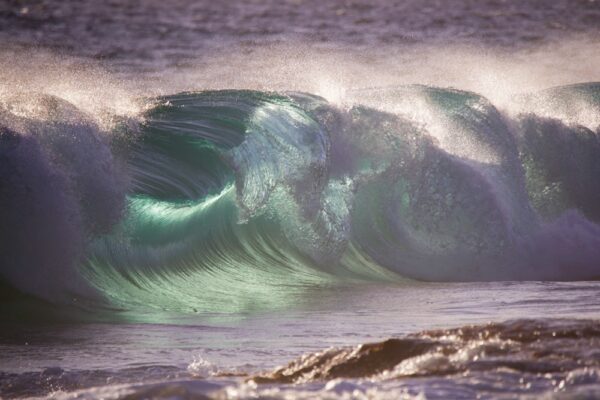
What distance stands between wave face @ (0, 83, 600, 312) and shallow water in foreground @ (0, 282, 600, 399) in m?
1.06

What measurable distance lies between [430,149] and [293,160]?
1796 millimetres

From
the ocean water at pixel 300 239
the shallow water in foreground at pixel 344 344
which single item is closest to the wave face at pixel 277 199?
the ocean water at pixel 300 239

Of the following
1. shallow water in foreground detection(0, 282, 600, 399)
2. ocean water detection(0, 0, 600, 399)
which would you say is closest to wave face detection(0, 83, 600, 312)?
ocean water detection(0, 0, 600, 399)

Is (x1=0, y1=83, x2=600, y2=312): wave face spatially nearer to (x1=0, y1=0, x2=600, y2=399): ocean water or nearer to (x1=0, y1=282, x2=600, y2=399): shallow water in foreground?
(x1=0, y1=0, x2=600, y2=399): ocean water

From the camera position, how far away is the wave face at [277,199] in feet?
27.9

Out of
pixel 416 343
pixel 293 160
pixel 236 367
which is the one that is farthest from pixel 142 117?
pixel 416 343

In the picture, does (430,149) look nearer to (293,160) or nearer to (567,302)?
(293,160)

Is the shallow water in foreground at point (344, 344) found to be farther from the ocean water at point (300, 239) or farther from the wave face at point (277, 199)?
the wave face at point (277, 199)

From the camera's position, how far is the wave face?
8.50m

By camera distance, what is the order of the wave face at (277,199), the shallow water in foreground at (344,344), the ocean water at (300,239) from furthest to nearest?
the wave face at (277,199) → the ocean water at (300,239) → the shallow water in foreground at (344,344)

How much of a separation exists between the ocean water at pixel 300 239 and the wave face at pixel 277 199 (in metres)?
0.02

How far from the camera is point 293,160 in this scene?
419 inches

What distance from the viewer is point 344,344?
18.1ft

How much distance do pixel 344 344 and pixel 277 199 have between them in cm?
493
